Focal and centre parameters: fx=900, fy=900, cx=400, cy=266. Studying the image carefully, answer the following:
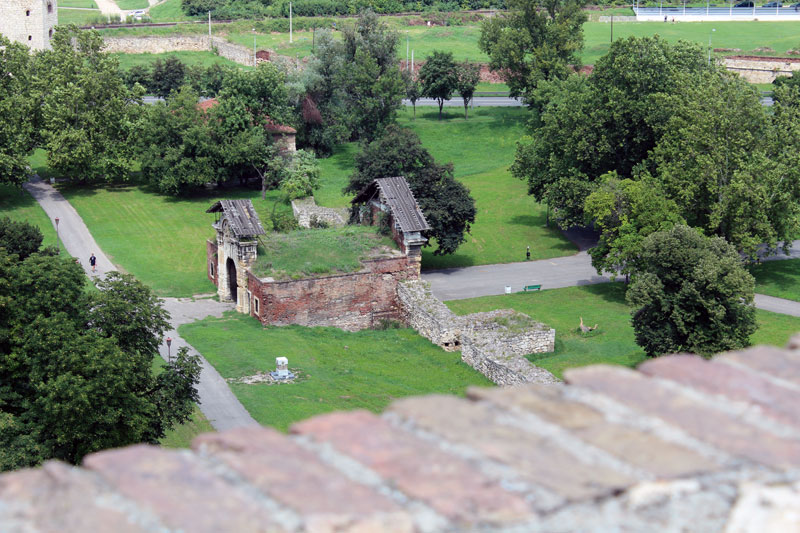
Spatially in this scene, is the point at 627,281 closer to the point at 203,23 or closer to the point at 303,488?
the point at 303,488

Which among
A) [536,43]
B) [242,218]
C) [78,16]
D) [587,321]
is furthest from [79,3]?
[587,321]

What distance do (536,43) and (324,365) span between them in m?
41.7

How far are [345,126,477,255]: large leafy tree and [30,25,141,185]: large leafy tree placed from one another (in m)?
17.7

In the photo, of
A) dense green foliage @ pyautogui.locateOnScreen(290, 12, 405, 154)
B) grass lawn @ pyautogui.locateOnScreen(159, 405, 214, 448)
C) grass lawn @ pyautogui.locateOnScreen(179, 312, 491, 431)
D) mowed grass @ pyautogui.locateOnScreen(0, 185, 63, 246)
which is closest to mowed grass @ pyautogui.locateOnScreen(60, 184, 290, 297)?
mowed grass @ pyautogui.locateOnScreen(0, 185, 63, 246)

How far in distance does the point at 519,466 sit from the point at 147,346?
22333mm

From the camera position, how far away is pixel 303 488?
333cm

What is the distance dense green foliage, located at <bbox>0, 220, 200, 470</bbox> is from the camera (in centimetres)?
2119

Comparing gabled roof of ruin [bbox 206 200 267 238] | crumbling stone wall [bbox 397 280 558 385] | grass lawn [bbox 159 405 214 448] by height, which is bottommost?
grass lawn [bbox 159 405 214 448]

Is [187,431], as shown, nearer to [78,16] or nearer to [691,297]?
[691,297]

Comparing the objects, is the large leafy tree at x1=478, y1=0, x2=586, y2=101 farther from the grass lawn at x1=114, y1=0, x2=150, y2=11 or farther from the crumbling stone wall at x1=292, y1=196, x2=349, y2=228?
the grass lawn at x1=114, y1=0, x2=150, y2=11

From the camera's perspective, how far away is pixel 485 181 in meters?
57.9

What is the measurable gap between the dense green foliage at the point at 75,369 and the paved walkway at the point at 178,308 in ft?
8.66

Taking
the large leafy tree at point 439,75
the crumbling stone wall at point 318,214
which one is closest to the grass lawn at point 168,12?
the large leafy tree at point 439,75

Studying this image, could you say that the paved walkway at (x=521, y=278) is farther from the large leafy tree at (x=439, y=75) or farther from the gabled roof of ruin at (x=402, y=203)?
the large leafy tree at (x=439, y=75)
